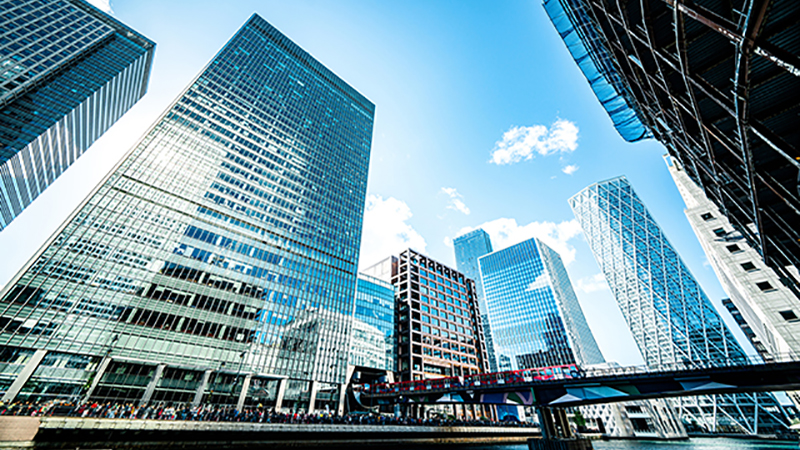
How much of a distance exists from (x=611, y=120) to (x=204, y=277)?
6202 centimetres

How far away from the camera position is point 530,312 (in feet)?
420

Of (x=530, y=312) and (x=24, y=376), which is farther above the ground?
(x=530, y=312)

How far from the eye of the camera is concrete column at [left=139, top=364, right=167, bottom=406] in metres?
38.3

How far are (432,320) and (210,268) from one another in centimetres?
5809

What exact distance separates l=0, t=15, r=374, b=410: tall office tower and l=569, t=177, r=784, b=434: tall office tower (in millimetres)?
85226

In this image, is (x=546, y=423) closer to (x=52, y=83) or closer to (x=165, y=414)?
(x=165, y=414)

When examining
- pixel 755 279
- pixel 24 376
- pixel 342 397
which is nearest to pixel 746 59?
pixel 755 279

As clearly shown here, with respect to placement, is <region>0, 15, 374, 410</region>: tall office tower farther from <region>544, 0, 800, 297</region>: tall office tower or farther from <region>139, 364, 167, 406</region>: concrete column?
<region>544, 0, 800, 297</region>: tall office tower

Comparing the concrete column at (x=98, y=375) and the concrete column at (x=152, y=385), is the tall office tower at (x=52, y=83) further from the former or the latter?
the concrete column at (x=152, y=385)

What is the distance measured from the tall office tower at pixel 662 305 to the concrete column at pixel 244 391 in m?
90.3

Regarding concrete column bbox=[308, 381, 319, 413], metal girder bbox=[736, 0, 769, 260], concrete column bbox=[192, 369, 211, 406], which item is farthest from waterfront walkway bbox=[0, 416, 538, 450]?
metal girder bbox=[736, 0, 769, 260]

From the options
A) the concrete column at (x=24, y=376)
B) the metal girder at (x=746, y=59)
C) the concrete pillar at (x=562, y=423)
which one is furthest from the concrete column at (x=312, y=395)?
the metal girder at (x=746, y=59)

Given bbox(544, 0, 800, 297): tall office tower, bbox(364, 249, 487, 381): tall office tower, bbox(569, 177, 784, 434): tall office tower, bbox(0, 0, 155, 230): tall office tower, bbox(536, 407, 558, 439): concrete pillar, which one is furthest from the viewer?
bbox(569, 177, 784, 434): tall office tower

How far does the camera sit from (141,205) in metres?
47.5
